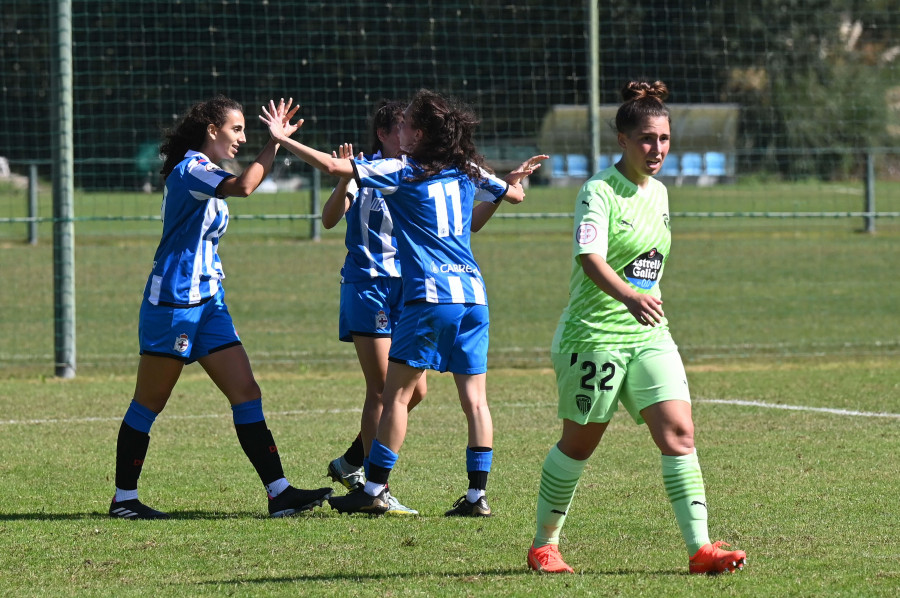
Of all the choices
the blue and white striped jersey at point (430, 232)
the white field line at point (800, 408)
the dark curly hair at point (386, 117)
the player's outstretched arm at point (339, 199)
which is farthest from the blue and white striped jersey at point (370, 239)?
the white field line at point (800, 408)

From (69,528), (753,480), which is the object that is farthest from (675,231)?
(69,528)

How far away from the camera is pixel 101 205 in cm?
2403

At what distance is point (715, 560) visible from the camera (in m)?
4.80

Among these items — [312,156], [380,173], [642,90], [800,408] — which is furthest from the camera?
[800,408]

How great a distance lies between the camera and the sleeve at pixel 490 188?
633 cm

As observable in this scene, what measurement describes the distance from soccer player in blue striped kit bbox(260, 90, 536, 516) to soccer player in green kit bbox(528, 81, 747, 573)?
1.07 metres

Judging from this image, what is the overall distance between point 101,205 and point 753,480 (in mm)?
19068

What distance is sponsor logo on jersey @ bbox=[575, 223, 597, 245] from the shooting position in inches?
189

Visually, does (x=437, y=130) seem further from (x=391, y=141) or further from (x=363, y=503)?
(x=363, y=503)

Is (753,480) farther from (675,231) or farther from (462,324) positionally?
(675,231)

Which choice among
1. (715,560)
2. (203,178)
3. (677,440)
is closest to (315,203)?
(203,178)

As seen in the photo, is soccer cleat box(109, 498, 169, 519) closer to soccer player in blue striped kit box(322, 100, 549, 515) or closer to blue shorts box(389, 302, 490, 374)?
soccer player in blue striped kit box(322, 100, 549, 515)

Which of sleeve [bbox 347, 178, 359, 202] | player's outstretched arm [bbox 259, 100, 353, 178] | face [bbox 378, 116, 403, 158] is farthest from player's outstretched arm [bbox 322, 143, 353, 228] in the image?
player's outstretched arm [bbox 259, 100, 353, 178]

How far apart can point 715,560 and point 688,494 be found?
26cm
